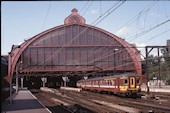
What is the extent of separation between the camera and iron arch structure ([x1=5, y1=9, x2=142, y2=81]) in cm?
8781

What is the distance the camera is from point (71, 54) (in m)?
88.8

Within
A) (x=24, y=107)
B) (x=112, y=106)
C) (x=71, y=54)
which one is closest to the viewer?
(x=24, y=107)

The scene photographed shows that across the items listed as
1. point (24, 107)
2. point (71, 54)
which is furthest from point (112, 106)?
point (71, 54)

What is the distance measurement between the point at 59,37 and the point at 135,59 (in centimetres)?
2404

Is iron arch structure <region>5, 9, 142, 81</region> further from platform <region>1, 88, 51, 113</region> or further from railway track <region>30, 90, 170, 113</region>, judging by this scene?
platform <region>1, 88, 51, 113</region>

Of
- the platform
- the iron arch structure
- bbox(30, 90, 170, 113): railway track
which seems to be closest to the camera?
the platform

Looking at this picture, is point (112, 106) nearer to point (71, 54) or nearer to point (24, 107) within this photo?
point (24, 107)

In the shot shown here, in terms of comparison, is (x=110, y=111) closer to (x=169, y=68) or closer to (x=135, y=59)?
(x=135, y=59)

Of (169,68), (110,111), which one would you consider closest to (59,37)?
(169,68)

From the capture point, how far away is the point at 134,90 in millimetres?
40438

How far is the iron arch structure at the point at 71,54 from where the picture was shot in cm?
8781

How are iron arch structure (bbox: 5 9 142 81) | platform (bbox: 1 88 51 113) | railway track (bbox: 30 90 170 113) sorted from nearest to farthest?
platform (bbox: 1 88 51 113) < railway track (bbox: 30 90 170 113) < iron arch structure (bbox: 5 9 142 81)

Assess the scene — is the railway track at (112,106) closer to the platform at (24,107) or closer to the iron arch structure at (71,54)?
the platform at (24,107)

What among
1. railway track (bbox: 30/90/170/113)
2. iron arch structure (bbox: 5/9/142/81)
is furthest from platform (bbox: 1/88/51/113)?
iron arch structure (bbox: 5/9/142/81)
